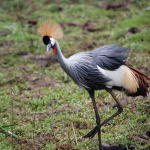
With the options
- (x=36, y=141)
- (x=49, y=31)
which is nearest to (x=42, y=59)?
(x=36, y=141)

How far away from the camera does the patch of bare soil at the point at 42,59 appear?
9.80 m

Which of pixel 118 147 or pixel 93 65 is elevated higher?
pixel 93 65

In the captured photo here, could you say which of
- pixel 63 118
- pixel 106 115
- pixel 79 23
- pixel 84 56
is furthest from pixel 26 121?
pixel 79 23

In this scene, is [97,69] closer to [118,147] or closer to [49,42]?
[49,42]

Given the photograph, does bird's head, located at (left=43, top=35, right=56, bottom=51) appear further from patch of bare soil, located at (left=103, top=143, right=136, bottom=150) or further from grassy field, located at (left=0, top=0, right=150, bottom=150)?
patch of bare soil, located at (left=103, top=143, right=136, bottom=150)

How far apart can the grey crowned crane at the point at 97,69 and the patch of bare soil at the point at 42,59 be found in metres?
4.00

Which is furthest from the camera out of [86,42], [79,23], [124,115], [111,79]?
[79,23]

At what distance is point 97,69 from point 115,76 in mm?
243

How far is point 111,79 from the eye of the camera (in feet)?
18.7

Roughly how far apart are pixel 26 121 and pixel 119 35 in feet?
15.5

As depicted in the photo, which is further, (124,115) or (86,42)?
(86,42)

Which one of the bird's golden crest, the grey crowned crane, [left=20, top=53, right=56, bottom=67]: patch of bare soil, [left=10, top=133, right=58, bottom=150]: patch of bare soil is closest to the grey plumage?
the grey crowned crane

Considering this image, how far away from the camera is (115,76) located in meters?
5.75

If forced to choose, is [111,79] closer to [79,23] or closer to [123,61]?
[123,61]
